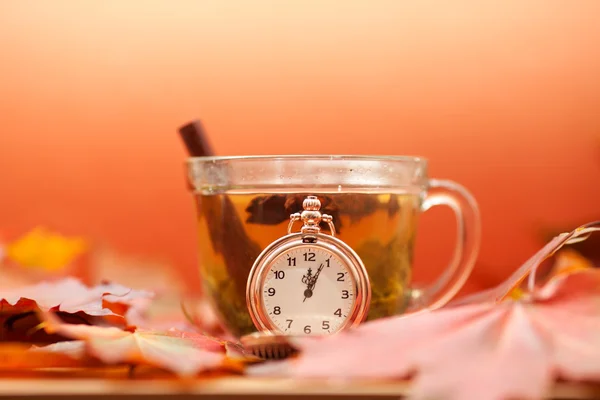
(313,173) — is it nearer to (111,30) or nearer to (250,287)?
(250,287)

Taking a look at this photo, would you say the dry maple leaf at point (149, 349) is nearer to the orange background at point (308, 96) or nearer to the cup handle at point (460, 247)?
the cup handle at point (460, 247)

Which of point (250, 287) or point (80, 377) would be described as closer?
point (80, 377)

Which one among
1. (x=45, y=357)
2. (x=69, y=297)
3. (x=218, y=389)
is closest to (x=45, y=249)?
(x=69, y=297)

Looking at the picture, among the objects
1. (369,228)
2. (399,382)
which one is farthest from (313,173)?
(399,382)

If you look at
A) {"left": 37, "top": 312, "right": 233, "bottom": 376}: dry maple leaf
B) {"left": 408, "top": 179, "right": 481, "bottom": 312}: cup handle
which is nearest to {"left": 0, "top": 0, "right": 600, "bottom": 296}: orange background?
{"left": 408, "top": 179, "right": 481, "bottom": 312}: cup handle

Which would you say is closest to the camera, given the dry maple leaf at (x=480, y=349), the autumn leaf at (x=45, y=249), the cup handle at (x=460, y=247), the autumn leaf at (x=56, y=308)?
the dry maple leaf at (x=480, y=349)

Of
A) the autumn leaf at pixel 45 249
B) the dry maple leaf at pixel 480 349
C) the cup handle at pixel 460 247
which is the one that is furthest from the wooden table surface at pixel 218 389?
the autumn leaf at pixel 45 249

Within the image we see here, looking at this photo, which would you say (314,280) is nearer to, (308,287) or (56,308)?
(308,287)
